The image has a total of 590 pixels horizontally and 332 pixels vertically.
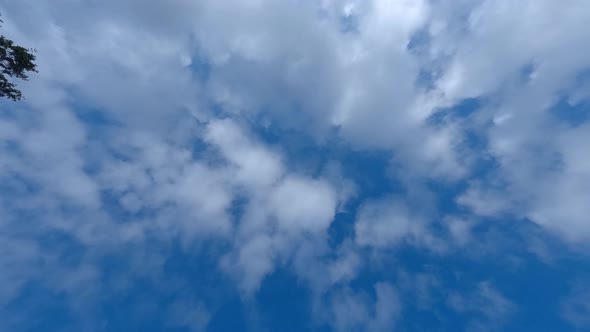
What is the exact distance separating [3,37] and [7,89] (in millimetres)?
7628

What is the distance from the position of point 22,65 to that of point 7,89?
430 cm

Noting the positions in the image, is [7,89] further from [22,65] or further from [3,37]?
[3,37]

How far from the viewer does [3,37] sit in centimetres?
4447

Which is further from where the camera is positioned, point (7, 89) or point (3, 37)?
point (7, 89)

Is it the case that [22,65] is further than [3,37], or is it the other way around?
[22,65]

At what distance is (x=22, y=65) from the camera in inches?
1868

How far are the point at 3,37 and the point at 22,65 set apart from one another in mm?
4256

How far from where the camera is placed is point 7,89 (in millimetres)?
47375

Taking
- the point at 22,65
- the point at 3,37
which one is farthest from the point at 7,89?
the point at 3,37
